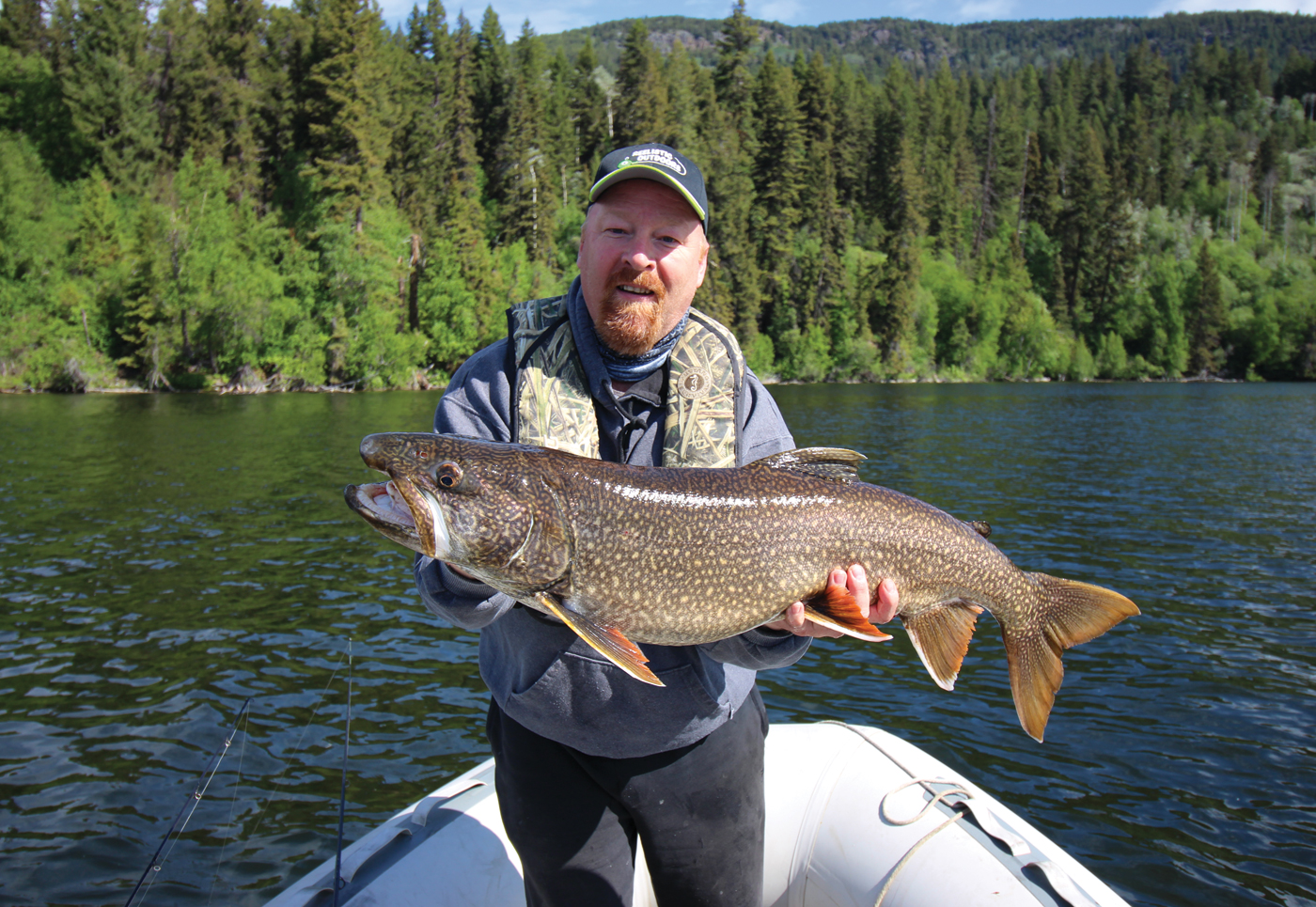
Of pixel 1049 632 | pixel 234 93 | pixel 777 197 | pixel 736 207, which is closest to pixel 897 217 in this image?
pixel 777 197

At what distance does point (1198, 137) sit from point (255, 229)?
4206 inches

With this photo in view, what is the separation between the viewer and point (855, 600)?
2.83 meters

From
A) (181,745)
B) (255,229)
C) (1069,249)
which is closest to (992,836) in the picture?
(181,745)

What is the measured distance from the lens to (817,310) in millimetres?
66000

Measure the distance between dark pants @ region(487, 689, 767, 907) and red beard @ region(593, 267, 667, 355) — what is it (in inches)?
49.0

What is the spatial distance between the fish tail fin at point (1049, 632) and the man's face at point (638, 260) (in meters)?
1.73

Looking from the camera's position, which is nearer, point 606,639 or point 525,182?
point 606,639

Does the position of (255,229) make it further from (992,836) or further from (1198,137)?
(1198,137)

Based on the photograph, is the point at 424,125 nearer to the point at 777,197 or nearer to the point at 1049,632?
the point at 777,197

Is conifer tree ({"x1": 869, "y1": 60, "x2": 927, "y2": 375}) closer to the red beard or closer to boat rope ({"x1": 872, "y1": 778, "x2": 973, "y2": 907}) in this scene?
boat rope ({"x1": 872, "y1": 778, "x2": 973, "y2": 907})

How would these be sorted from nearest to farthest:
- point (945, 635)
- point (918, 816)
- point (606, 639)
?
point (606, 639) < point (945, 635) < point (918, 816)

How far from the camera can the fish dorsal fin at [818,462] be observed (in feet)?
9.60

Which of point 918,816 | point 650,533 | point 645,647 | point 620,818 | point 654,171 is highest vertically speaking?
point 654,171

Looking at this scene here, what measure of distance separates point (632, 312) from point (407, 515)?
3.16ft
